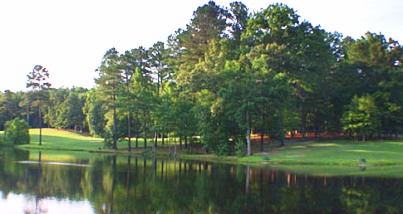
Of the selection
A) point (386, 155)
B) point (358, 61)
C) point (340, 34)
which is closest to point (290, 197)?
point (386, 155)

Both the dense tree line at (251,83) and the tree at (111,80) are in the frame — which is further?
the tree at (111,80)

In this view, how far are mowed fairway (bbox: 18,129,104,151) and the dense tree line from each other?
6.00 meters

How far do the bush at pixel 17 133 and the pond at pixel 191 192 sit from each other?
1961 inches

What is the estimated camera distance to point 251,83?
2041 inches

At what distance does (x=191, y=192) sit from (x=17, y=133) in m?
66.3

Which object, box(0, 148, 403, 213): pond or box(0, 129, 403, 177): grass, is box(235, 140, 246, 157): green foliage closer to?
box(0, 129, 403, 177): grass

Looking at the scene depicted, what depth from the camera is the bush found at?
81.8 metres

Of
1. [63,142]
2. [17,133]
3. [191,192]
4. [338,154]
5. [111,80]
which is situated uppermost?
[111,80]

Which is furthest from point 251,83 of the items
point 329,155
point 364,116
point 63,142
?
point 63,142

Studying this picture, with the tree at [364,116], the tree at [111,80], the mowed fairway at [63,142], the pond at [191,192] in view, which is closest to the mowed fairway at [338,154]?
the tree at [364,116]

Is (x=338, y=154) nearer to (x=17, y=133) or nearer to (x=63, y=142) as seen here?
(x=63, y=142)

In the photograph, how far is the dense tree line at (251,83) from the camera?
5428 cm

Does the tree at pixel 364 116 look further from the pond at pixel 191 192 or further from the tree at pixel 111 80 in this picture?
the tree at pixel 111 80

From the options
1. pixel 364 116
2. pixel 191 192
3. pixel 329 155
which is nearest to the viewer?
pixel 191 192
